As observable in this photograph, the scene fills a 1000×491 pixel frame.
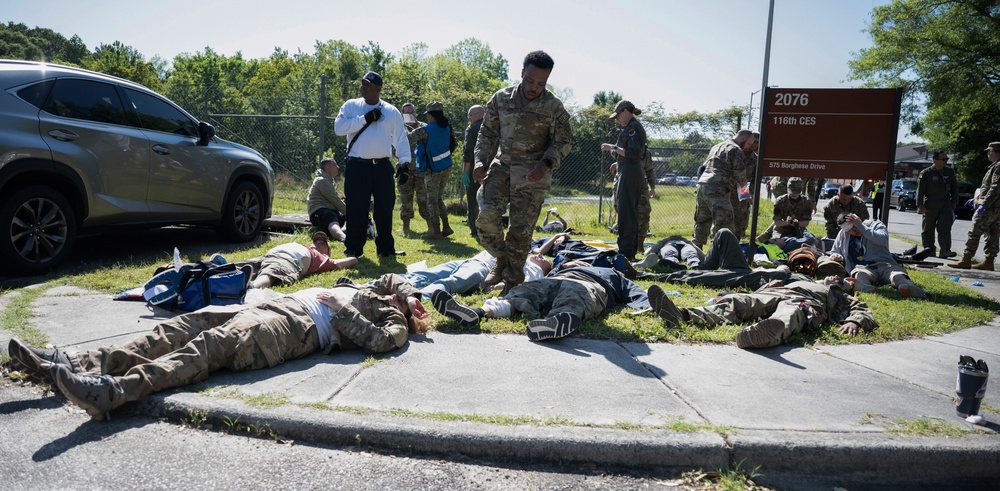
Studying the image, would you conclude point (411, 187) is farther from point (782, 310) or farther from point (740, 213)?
point (782, 310)

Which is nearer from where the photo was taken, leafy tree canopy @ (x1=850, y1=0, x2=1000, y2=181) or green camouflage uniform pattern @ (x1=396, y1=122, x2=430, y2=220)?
green camouflage uniform pattern @ (x1=396, y1=122, x2=430, y2=220)

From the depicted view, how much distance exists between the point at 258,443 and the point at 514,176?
343 centimetres

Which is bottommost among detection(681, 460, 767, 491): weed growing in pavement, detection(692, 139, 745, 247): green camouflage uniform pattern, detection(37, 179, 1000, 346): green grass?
detection(681, 460, 767, 491): weed growing in pavement

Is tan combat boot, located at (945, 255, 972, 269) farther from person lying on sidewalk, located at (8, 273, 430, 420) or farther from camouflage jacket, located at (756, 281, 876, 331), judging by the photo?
person lying on sidewalk, located at (8, 273, 430, 420)

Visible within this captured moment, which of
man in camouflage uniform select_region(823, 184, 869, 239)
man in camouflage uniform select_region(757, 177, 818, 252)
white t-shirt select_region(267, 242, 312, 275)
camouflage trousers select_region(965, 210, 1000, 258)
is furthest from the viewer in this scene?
man in camouflage uniform select_region(757, 177, 818, 252)

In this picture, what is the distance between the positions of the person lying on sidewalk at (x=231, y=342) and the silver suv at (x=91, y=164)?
3061 millimetres

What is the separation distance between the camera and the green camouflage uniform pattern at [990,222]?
10250 mm

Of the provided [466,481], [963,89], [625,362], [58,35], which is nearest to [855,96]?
[625,362]

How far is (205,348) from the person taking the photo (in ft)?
11.8

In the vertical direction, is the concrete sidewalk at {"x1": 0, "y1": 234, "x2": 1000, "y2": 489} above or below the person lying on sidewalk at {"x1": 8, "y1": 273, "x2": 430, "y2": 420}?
below

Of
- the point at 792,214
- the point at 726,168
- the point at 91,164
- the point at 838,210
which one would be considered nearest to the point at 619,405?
the point at 91,164

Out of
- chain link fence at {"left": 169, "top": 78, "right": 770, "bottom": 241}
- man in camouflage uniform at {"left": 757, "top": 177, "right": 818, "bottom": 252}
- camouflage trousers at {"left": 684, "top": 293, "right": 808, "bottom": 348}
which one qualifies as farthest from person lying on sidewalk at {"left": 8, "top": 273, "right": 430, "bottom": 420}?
chain link fence at {"left": 169, "top": 78, "right": 770, "bottom": 241}

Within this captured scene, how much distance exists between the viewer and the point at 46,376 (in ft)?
11.7

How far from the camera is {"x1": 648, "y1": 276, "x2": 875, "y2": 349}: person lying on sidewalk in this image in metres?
4.98
